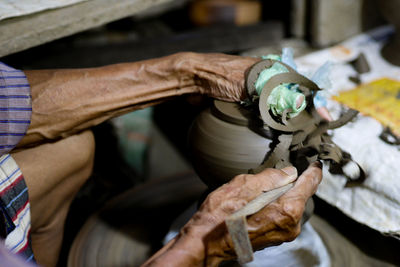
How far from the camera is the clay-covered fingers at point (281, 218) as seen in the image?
0.99 m

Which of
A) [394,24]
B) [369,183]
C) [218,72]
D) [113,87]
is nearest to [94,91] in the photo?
[113,87]

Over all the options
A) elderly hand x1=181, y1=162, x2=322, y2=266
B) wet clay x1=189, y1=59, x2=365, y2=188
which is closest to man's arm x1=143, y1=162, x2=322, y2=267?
elderly hand x1=181, y1=162, x2=322, y2=266

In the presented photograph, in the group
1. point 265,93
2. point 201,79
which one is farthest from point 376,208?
point 201,79

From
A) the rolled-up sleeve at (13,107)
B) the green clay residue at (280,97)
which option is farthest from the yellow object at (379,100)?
the rolled-up sleeve at (13,107)

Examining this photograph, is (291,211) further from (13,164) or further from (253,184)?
(13,164)

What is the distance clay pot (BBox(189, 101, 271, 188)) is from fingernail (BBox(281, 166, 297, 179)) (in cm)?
9

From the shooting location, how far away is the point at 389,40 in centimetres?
236

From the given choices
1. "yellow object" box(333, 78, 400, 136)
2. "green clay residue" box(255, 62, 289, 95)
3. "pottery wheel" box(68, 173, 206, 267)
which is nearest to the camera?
"green clay residue" box(255, 62, 289, 95)

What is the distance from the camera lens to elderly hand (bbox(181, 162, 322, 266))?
38.8 inches

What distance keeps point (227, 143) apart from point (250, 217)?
0.93 feet

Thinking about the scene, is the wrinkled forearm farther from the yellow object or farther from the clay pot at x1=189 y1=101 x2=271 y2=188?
the yellow object

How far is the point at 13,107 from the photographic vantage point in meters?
1.25

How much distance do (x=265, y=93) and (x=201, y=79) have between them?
0.31 m

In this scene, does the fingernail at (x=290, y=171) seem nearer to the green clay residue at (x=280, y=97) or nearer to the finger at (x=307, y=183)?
the finger at (x=307, y=183)
